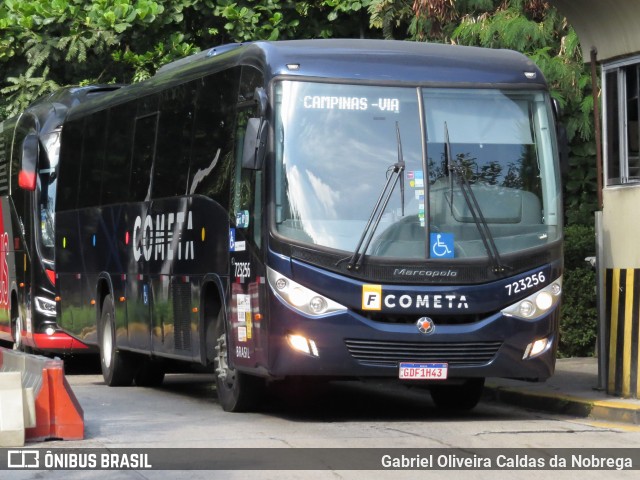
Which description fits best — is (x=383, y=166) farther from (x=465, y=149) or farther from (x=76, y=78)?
(x=76, y=78)

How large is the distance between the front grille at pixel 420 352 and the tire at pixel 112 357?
19.8 feet

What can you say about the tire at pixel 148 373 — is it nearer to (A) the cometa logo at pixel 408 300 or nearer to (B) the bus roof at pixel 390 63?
(B) the bus roof at pixel 390 63

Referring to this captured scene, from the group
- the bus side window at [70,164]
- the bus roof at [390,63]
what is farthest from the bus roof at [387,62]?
the bus side window at [70,164]

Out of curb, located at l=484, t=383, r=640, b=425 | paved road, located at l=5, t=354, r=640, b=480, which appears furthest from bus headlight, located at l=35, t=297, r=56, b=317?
curb, located at l=484, t=383, r=640, b=425

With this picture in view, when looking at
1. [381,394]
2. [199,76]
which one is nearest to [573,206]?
[381,394]

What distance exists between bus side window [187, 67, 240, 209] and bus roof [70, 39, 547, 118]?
426mm

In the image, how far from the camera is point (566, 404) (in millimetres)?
13617

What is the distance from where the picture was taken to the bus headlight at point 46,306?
2091 centimetres

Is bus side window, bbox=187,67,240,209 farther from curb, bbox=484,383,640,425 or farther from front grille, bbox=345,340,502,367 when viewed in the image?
curb, bbox=484,383,640,425

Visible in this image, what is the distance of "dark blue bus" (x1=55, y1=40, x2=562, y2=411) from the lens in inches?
478

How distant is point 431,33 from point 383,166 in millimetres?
8992

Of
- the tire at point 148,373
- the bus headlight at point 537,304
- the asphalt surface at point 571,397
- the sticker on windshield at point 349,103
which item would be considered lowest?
the tire at point 148,373

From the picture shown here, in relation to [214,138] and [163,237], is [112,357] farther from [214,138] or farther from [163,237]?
[214,138]

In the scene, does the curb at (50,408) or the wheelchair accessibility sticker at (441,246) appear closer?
the curb at (50,408)
